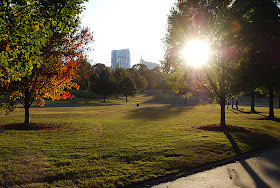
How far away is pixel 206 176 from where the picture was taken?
6.34 metres

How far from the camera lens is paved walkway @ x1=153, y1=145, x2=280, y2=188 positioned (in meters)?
5.72

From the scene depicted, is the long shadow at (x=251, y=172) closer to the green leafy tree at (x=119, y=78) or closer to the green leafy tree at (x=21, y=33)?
the green leafy tree at (x=21, y=33)

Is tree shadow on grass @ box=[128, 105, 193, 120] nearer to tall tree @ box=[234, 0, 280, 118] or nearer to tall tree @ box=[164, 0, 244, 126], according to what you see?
tall tree @ box=[164, 0, 244, 126]

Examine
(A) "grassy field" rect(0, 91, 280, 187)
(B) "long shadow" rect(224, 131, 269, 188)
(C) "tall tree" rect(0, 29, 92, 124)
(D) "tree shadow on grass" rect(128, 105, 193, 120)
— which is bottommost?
(D) "tree shadow on grass" rect(128, 105, 193, 120)

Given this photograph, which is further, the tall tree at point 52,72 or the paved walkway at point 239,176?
the tall tree at point 52,72

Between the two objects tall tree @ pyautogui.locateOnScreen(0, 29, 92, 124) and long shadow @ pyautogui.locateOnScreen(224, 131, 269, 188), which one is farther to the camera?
tall tree @ pyautogui.locateOnScreen(0, 29, 92, 124)

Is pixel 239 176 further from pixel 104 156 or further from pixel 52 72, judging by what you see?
pixel 52 72

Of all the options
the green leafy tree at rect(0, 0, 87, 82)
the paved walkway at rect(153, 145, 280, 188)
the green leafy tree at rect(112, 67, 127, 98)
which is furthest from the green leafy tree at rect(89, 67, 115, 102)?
the paved walkway at rect(153, 145, 280, 188)

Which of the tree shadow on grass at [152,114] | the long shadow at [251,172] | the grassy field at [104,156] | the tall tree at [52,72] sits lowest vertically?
the tree shadow on grass at [152,114]

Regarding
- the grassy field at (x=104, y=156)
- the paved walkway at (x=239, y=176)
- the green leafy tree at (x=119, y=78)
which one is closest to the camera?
the paved walkway at (x=239, y=176)

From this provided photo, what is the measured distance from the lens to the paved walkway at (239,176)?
572 centimetres

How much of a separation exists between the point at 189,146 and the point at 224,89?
25.0 feet

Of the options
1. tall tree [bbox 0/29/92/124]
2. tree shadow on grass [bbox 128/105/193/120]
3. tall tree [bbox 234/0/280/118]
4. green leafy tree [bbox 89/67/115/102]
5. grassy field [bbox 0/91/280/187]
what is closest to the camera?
grassy field [bbox 0/91/280/187]

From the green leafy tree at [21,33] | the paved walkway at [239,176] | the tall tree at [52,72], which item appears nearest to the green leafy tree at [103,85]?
the tall tree at [52,72]
